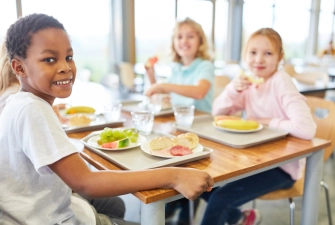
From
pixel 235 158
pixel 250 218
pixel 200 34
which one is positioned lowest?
pixel 250 218

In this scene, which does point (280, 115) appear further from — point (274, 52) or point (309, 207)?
point (309, 207)

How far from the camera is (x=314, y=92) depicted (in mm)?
2857

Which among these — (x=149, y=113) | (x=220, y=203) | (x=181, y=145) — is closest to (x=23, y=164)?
(x=181, y=145)

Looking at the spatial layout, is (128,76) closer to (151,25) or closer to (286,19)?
(151,25)

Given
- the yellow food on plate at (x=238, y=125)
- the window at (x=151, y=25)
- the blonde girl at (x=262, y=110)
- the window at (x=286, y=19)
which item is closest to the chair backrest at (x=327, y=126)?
the blonde girl at (x=262, y=110)

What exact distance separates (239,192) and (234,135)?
271 mm

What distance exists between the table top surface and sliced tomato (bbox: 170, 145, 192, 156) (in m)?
0.04

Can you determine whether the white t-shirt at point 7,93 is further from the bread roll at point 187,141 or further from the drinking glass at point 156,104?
the drinking glass at point 156,104

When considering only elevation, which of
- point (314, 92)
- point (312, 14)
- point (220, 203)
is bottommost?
point (220, 203)

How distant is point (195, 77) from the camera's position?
6.89 feet

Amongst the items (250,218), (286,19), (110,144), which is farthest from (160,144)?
(286,19)

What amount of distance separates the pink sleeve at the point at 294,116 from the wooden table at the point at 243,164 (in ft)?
0.12

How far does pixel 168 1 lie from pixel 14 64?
5.04 meters

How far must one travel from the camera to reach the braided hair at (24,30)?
0.82 m
